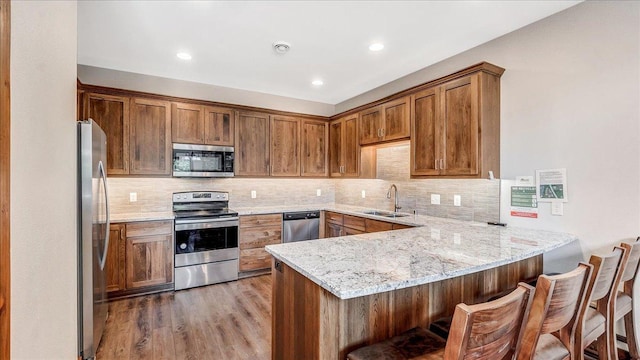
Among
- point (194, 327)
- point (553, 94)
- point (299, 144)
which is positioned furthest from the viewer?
point (299, 144)

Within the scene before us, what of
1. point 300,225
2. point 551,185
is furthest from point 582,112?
point 300,225

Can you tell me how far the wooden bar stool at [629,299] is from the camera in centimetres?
172

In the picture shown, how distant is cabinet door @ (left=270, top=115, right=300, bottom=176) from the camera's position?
4.60m

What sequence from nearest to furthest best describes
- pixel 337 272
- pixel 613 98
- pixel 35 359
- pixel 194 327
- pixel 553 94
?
pixel 35 359, pixel 337 272, pixel 613 98, pixel 553 94, pixel 194 327

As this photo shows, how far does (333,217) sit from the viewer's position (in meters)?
4.46

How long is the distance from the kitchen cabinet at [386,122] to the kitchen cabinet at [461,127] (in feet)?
0.75

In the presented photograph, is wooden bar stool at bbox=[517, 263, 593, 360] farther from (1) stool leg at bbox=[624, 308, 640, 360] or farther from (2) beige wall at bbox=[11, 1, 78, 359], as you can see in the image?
(2) beige wall at bbox=[11, 1, 78, 359]

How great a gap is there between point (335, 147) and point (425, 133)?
1901 mm

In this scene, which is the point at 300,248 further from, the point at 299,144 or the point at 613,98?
the point at 299,144

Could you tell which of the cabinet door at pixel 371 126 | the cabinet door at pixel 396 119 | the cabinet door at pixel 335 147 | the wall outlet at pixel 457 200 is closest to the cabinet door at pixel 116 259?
the cabinet door at pixel 335 147

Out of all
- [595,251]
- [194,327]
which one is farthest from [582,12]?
[194,327]

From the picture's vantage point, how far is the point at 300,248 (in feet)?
6.13

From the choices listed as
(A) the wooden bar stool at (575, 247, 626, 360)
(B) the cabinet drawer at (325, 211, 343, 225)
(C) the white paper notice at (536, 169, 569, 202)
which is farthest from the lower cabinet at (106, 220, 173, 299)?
(C) the white paper notice at (536, 169, 569, 202)

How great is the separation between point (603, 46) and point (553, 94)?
426 millimetres
